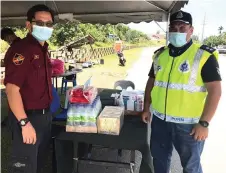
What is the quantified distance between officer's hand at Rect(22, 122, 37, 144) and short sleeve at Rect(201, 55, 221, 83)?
1271mm

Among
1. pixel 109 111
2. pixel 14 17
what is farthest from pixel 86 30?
pixel 109 111

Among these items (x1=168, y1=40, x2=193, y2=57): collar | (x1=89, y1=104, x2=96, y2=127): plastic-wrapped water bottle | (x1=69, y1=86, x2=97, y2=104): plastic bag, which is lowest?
(x1=89, y1=104, x2=96, y2=127): plastic-wrapped water bottle

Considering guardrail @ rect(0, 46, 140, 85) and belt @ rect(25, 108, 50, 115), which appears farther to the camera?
guardrail @ rect(0, 46, 140, 85)

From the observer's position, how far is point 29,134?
6.03ft

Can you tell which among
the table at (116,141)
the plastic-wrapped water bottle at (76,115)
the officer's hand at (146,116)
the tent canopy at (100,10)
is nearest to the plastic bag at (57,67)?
the tent canopy at (100,10)

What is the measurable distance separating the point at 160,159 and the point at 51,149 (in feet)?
3.10

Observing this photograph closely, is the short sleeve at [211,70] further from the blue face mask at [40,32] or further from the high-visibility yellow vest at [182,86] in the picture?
the blue face mask at [40,32]

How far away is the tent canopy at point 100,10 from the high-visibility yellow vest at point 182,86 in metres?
2.63

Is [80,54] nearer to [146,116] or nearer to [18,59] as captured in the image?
[146,116]

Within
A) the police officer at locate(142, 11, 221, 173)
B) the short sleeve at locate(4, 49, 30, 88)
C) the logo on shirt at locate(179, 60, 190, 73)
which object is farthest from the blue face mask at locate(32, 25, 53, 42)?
the logo on shirt at locate(179, 60, 190, 73)

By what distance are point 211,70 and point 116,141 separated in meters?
0.87

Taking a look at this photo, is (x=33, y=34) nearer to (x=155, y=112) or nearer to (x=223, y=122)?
(x=155, y=112)

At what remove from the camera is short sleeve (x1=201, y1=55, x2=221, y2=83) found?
1.88m

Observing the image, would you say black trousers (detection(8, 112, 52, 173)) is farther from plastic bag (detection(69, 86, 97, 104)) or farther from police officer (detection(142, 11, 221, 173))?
police officer (detection(142, 11, 221, 173))
